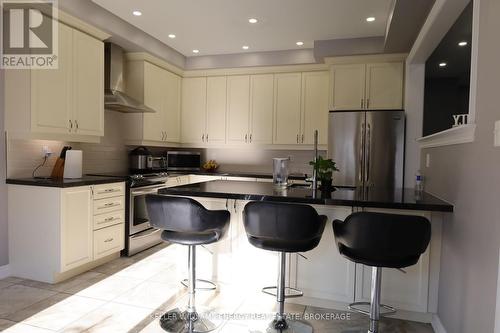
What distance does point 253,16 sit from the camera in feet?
11.6

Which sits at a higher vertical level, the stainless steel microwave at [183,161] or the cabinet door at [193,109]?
the cabinet door at [193,109]

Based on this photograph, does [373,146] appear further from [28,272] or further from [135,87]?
[28,272]

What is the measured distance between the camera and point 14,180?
304cm

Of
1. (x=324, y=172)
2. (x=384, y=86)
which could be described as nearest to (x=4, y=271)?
(x=324, y=172)

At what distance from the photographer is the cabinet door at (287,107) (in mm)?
4863

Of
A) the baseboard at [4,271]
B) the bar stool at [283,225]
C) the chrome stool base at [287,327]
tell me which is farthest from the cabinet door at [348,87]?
the baseboard at [4,271]

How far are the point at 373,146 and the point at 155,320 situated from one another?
3.07 metres

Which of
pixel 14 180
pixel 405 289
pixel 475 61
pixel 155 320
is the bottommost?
pixel 155 320

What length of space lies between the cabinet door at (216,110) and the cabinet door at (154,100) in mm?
733

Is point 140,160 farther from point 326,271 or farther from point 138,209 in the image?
point 326,271

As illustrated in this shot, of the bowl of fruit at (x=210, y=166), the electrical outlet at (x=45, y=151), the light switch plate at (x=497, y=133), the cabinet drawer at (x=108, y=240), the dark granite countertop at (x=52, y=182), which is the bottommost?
the cabinet drawer at (x=108, y=240)

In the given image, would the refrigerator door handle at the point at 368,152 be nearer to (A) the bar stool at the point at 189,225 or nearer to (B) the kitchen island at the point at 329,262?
(B) the kitchen island at the point at 329,262

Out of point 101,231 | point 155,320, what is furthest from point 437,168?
point 101,231

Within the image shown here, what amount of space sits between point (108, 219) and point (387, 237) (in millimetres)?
2823
